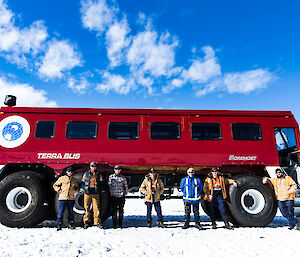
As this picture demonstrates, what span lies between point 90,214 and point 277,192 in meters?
5.53

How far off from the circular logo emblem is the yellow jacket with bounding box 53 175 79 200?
6.07 ft

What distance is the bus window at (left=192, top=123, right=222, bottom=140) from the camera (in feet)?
24.1

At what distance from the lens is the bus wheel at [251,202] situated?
677 centimetres

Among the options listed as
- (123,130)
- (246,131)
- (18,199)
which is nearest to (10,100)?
(18,199)

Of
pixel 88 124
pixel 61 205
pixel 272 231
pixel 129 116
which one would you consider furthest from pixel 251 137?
pixel 61 205

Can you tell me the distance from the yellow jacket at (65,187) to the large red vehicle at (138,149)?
0.47 metres

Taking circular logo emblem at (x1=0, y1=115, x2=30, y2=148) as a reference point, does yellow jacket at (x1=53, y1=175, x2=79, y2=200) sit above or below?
below

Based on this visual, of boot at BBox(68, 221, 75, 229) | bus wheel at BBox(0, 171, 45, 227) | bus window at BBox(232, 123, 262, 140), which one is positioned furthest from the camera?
bus window at BBox(232, 123, 262, 140)

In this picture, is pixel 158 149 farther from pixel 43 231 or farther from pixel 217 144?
pixel 43 231

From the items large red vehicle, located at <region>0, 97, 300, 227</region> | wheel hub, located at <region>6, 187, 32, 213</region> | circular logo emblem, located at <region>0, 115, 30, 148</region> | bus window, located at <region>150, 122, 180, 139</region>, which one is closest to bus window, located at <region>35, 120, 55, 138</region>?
large red vehicle, located at <region>0, 97, 300, 227</region>

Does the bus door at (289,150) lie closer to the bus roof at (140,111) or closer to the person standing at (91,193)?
the bus roof at (140,111)

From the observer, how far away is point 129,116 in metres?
7.42

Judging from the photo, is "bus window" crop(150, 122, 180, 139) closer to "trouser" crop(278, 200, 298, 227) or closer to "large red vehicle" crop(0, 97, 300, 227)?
"large red vehicle" crop(0, 97, 300, 227)

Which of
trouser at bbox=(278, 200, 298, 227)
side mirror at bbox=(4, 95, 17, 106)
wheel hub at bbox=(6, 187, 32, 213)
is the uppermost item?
side mirror at bbox=(4, 95, 17, 106)
